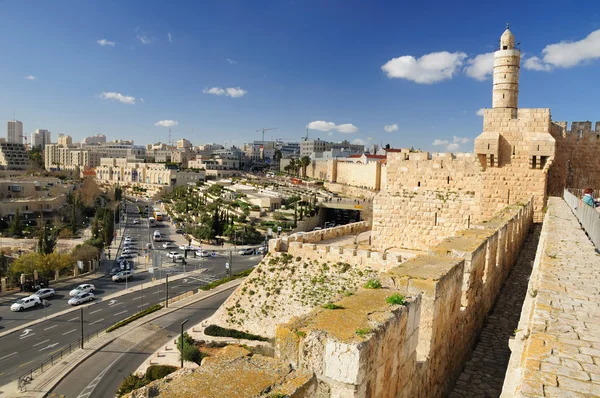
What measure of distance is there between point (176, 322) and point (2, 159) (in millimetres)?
100592

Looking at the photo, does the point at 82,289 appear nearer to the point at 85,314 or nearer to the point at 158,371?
the point at 85,314

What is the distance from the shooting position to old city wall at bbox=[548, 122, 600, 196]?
1352 centimetres

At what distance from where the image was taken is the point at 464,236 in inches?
259

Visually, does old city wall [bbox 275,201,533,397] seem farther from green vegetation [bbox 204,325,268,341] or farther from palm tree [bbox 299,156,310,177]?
palm tree [bbox 299,156,310,177]

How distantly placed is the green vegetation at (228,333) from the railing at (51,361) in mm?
6224

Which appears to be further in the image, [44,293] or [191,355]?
[44,293]

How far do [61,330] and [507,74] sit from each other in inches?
873

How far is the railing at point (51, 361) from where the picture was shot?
52.6 feet

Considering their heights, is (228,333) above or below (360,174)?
below

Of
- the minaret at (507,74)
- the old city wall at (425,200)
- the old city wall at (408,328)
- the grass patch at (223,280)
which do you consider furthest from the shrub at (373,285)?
the grass patch at (223,280)

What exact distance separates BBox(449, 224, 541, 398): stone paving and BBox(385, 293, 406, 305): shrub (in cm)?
216

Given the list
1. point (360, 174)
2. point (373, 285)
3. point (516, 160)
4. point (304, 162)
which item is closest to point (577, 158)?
point (516, 160)

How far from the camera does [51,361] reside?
1764cm

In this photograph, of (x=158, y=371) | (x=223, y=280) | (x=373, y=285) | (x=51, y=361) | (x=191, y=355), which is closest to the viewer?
(x=373, y=285)
